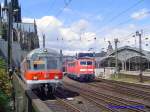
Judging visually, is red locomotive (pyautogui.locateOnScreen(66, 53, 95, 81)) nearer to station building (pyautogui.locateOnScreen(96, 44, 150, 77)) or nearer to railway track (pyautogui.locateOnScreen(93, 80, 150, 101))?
railway track (pyautogui.locateOnScreen(93, 80, 150, 101))

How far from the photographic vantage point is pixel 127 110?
1889cm

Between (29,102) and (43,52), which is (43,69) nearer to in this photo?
(43,52)

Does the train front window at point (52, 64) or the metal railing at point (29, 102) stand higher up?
the train front window at point (52, 64)

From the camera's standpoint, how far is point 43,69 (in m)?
24.0

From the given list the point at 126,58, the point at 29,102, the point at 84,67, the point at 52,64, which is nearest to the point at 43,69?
the point at 52,64

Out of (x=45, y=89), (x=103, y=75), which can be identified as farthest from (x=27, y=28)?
(x=45, y=89)

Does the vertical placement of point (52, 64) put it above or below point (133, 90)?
above

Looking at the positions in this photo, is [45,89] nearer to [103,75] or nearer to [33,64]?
[33,64]

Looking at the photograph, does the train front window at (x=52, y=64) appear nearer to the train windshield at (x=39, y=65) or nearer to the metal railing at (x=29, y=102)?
the train windshield at (x=39, y=65)

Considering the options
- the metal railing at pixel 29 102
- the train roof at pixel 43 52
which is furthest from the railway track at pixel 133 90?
the metal railing at pixel 29 102

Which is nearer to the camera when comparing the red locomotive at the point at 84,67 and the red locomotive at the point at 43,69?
the red locomotive at the point at 43,69

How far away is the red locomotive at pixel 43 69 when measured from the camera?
23.8 meters

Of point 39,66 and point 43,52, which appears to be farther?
point 39,66

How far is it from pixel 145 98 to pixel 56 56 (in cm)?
637
